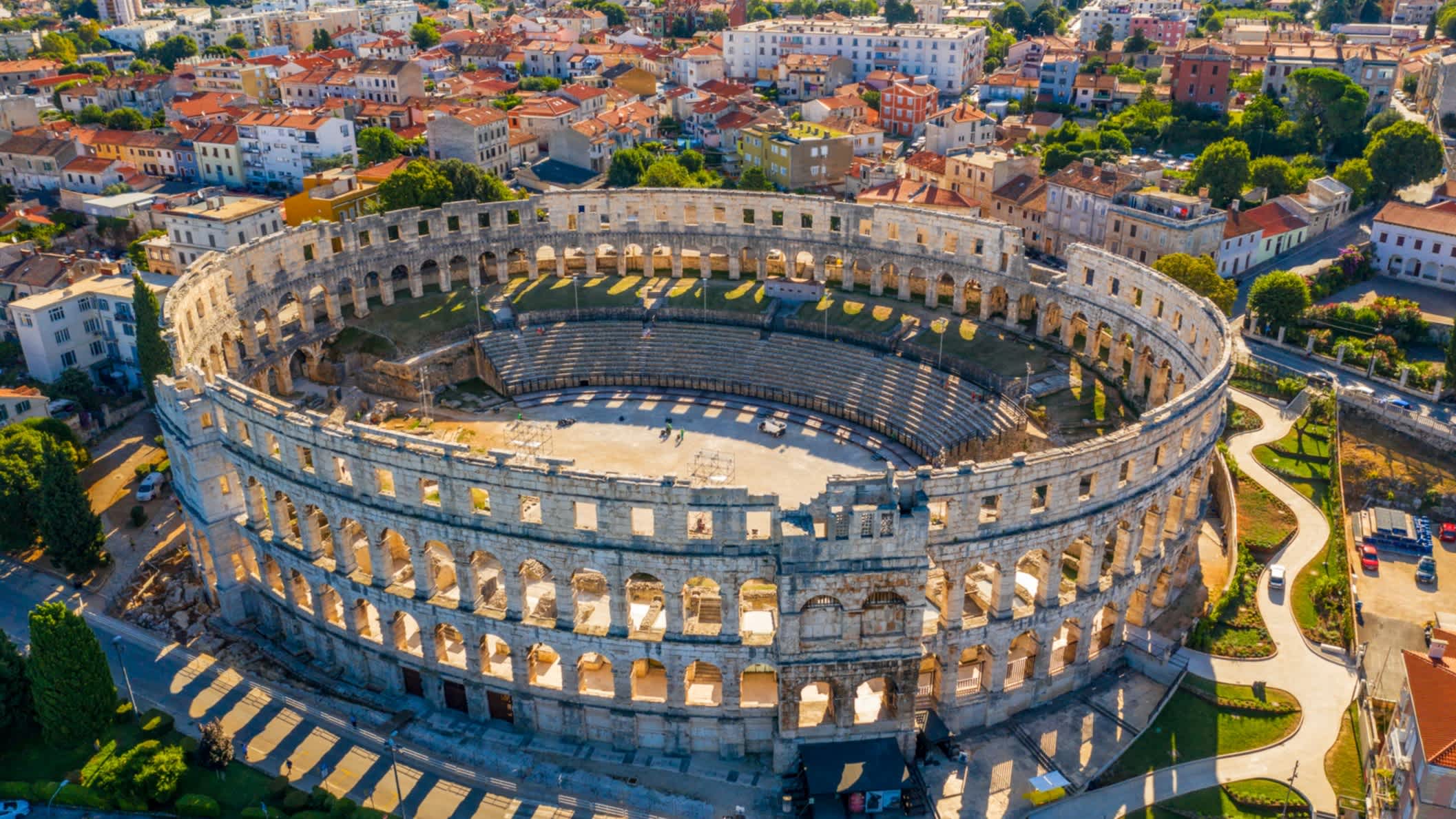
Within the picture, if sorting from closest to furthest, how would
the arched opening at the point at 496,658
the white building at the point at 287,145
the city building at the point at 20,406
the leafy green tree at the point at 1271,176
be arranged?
the arched opening at the point at 496,658
the city building at the point at 20,406
the leafy green tree at the point at 1271,176
the white building at the point at 287,145

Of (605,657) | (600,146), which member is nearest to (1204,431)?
(605,657)

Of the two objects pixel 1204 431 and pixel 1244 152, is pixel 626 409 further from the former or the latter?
pixel 1244 152

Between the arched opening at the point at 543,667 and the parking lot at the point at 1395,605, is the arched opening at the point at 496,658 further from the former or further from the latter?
the parking lot at the point at 1395,605

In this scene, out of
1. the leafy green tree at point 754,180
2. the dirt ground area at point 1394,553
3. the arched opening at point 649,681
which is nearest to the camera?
the arched opening at point 649,681

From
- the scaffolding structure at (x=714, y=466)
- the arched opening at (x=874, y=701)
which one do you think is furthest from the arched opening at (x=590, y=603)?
the arched opening at (x=874, y=701)

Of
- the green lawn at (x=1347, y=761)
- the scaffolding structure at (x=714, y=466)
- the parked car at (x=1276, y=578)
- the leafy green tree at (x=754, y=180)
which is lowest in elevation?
the green lawn at (x=1347, y=761)

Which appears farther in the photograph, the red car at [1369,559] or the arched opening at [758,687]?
the red car at [1369,559]
